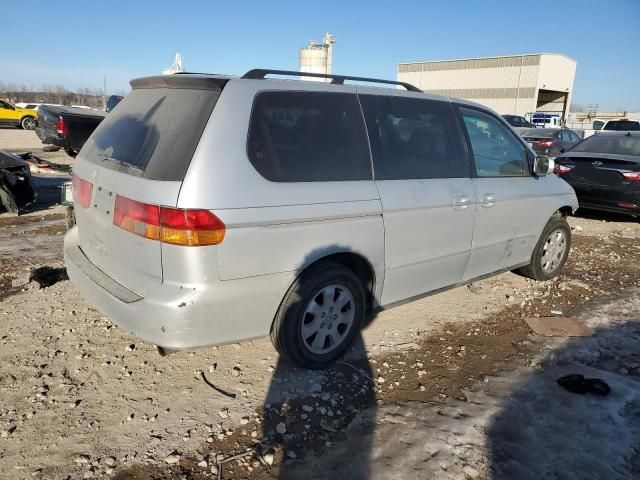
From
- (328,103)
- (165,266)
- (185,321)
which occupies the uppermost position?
(328,103)

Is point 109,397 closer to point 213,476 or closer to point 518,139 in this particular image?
point 213,476

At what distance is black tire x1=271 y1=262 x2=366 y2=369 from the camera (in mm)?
2957

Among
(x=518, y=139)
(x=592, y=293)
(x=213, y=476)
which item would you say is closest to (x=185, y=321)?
(x=213, y=476)

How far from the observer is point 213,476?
2.36 metres

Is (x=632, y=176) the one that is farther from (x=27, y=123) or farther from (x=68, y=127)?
(x=27, y=123)

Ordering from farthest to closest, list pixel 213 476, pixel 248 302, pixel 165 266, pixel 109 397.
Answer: pixel 109 397
pixel 248 302
pixel 165 266
pixel 213 476

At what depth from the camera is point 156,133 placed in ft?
9.17

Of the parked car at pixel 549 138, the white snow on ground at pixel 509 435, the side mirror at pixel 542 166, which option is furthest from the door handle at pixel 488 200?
the parked car at pixel 549 138

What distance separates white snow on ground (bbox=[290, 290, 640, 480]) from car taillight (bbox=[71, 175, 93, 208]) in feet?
6.82

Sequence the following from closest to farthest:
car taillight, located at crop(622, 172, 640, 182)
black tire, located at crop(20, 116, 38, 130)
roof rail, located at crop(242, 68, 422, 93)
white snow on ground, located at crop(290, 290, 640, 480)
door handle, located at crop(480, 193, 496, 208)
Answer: white snow on ground, located at crop(290, 290, 640, 480)
roof rail, located at crop(242, 68, 422, 93)
door handle, located at crop(480, 193, 496, 208)
car taillight, located at crop(622, 172, 640, 182)
black tire, located at crop(20, 116, 38, 130)

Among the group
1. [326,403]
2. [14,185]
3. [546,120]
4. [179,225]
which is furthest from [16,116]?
[546,120]

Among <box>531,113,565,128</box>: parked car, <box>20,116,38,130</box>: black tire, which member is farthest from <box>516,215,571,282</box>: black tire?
<box>531,113,565,128</box>: parked car

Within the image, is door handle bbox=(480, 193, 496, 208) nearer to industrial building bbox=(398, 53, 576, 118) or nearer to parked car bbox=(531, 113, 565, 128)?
parked car bbox=(531, 113, 565, 128)

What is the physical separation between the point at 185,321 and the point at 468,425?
1.73 meters
